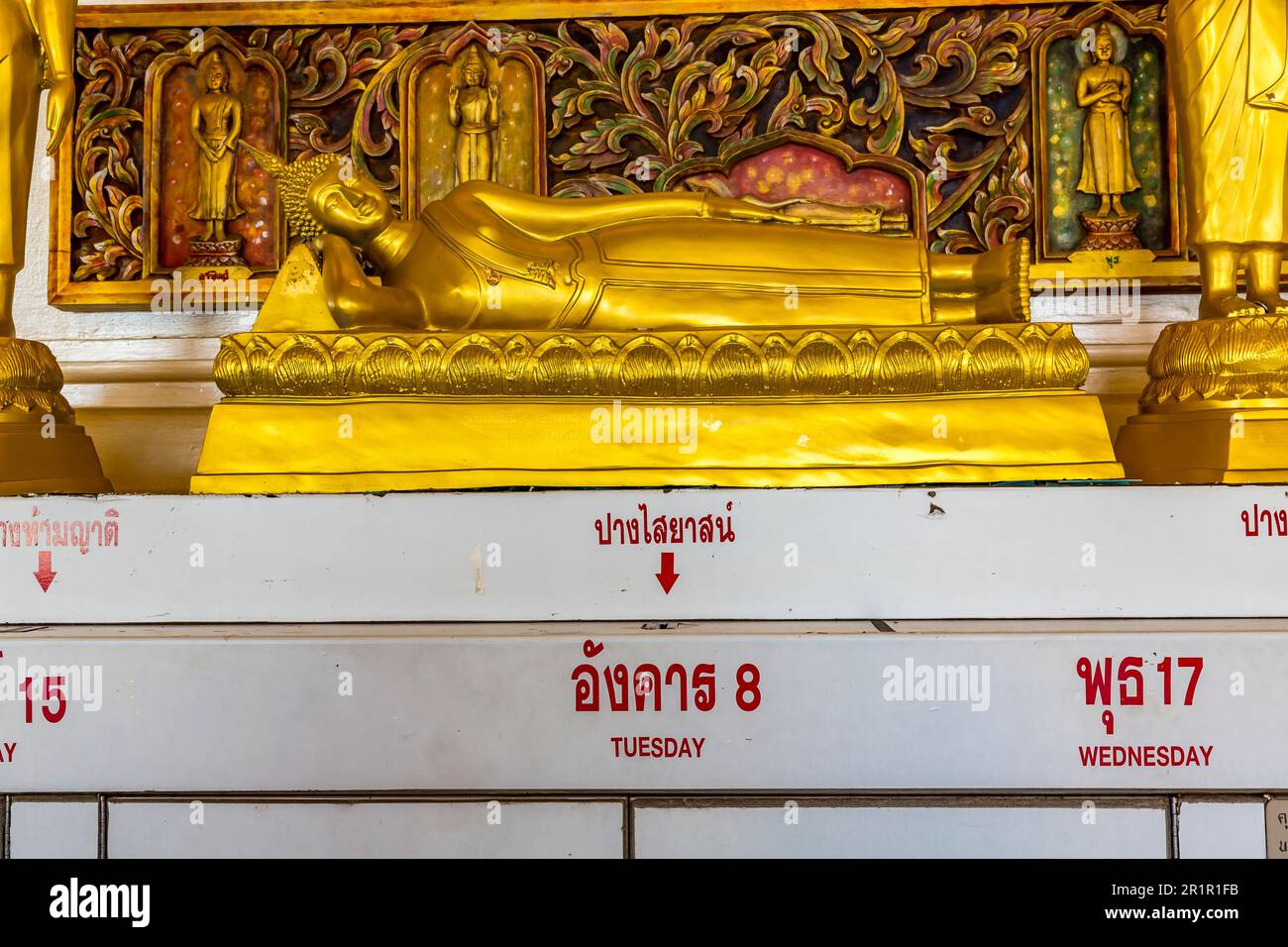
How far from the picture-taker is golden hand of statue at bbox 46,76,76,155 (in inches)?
54.5

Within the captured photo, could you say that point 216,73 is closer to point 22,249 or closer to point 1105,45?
point 22,249

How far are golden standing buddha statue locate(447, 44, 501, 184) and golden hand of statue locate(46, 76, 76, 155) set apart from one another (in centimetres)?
70

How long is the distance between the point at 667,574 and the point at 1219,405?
26.1 inches

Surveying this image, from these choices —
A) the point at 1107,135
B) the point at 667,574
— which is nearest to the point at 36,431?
the point at 667,574

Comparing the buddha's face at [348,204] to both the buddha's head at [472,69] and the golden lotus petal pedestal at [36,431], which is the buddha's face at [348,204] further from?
the buddha's head at [472,69]

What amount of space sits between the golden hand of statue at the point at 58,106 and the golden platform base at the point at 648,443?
534 millimetres

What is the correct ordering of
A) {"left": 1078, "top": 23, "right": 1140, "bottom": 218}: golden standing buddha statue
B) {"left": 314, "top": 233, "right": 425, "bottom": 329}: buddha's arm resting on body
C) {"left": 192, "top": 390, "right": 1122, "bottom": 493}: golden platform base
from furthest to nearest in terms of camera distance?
{"left": 1078, "top": 23, "right": 1140, "bottom": 218}: golden standing buddha statue < {"left": 314, "top": 233, "right": 425, "bottom": 329}: buddha's arm resting on body < {"left": 192, "top": 390, "right": 1122, "bottom": 493}: golden platform base

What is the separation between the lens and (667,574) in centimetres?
106

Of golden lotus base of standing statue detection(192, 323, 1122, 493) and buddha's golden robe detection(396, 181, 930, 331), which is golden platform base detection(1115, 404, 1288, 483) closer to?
golden lotus base of standing statue detection(192, 323, 1122, 493)

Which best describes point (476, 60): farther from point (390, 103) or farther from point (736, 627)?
point (736, 627)

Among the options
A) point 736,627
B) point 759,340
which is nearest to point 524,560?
point 736,627

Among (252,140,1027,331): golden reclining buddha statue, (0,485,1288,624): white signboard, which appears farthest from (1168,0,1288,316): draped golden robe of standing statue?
(0,485,1288,624): white signboard

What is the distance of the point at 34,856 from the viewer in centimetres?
96

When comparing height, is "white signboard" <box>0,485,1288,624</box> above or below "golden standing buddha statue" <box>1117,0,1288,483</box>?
below
